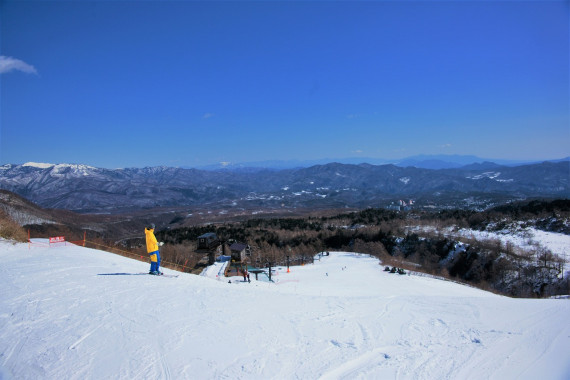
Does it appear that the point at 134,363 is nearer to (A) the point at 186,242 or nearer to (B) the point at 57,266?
(B) the point at 57,266

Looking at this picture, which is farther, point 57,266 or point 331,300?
point 57,266

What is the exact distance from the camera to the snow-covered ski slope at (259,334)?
13.7ft

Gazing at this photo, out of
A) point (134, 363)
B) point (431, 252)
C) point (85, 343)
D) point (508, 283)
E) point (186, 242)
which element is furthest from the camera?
point (186, 242)

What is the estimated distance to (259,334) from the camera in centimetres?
535

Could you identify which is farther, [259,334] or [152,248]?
[152,248]

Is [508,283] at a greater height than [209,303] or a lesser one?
lesser

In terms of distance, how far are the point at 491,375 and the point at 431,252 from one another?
155 ft

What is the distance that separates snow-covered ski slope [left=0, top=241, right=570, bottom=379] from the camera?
13.7ft

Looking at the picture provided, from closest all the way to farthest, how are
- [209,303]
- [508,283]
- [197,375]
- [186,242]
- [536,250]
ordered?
1. [197,375]
2. [209,303]
3. [508,283]
4. [536,250]
5. [186,242]

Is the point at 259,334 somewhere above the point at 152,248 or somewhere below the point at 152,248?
below

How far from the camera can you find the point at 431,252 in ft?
152

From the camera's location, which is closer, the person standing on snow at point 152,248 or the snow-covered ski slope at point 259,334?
the snow-covered ski slope at point 259,334

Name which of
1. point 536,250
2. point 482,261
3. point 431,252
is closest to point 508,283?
point 482,261

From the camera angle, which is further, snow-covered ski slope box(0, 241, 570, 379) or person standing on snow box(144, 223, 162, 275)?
person standing on snow box(144, 223, 162, 275)
